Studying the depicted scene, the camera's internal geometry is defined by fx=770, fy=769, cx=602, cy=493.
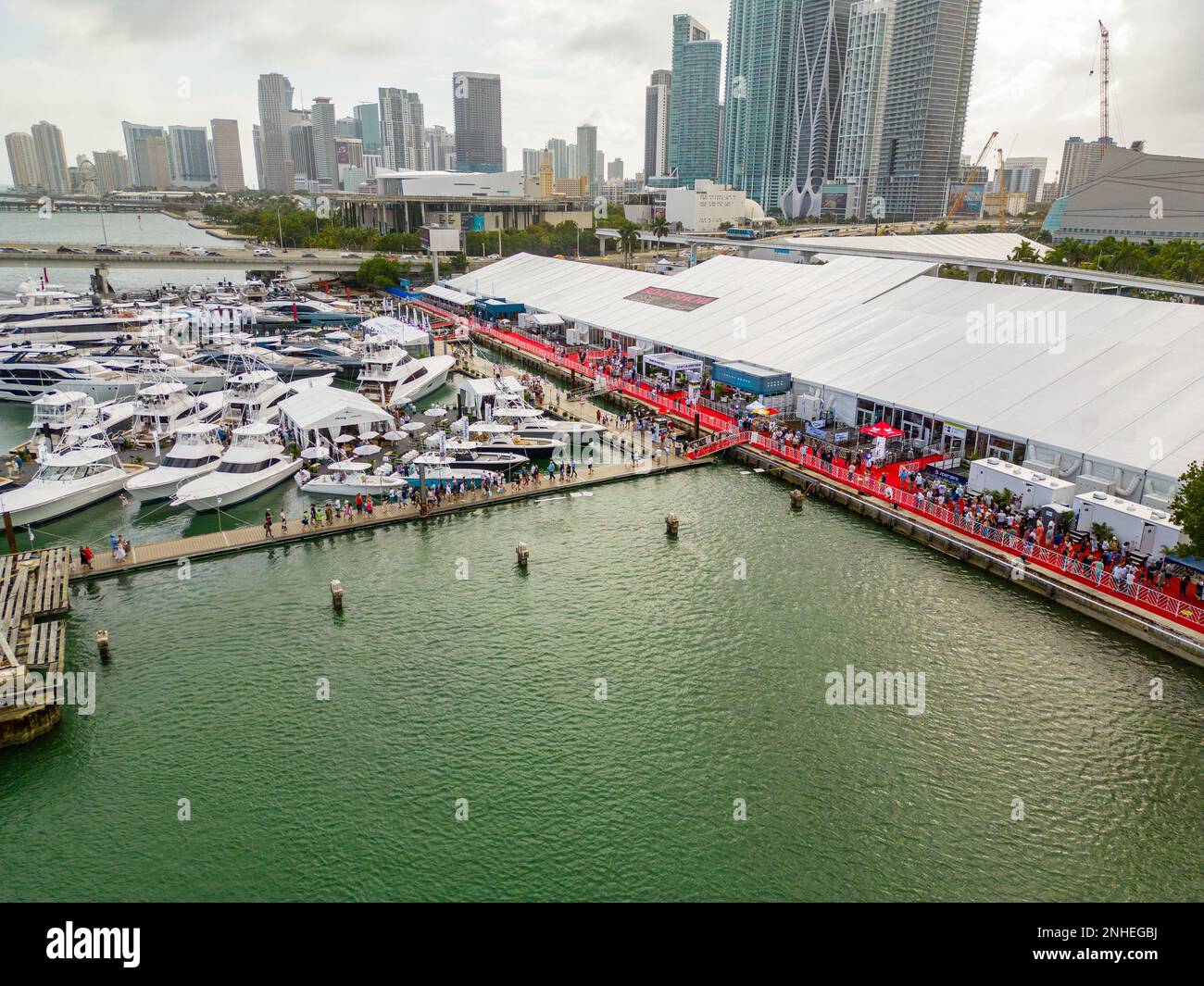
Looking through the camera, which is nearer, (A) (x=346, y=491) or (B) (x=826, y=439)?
(A) (x=346, y=491)

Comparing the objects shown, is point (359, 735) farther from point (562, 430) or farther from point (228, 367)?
point (228, 367)

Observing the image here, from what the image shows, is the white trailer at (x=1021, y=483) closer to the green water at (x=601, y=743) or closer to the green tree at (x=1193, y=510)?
the green tree at (x=1193, y=510)

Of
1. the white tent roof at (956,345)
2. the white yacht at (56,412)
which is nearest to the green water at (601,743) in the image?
the white tent roof at (956,345)

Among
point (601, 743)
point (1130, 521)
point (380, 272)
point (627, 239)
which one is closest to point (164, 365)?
point (601, 743)

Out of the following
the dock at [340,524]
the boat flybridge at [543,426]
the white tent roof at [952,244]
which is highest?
the white tent roof at [952,244]

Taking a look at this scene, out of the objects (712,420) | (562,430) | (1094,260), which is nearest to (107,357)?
(562,430)
